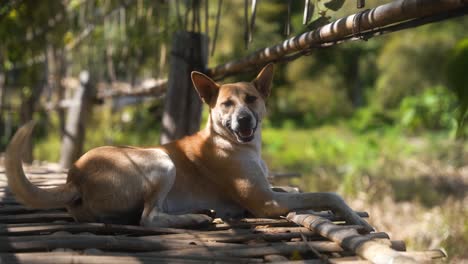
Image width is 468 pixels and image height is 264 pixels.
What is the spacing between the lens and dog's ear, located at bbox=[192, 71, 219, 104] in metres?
3.34

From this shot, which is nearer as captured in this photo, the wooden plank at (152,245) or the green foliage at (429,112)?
the wooden plank at (152,245)

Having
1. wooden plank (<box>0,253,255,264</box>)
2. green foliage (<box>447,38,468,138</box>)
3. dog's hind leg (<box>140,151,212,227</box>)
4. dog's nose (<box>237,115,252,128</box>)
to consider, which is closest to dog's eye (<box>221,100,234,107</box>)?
dog's nose (<box>237,115,252,128</box>)

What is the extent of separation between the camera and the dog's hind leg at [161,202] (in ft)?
8.94

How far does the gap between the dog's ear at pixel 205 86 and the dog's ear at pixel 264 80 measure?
25 cm

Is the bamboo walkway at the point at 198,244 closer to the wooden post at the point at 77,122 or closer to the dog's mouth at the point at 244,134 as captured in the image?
the dog's mouth at the point at 244,134

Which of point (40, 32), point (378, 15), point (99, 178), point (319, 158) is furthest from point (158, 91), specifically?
point (319, 158)

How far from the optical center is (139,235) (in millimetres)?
2578

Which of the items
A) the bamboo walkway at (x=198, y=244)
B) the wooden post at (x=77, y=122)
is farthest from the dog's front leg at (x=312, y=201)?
the wooden post at (x=77, y=122)

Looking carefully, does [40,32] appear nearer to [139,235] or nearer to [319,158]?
[139,235]

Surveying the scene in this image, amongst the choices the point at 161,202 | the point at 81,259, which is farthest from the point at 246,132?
the point at 81,259

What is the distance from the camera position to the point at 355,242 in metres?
2.19

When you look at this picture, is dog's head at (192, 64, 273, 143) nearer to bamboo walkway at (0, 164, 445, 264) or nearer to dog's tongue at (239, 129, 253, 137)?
dog's tongue at (239, 129, 253, 137)

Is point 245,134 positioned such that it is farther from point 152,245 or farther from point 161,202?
point 152,245

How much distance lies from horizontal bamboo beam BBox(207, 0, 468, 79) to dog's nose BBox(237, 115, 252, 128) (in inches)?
23.3
